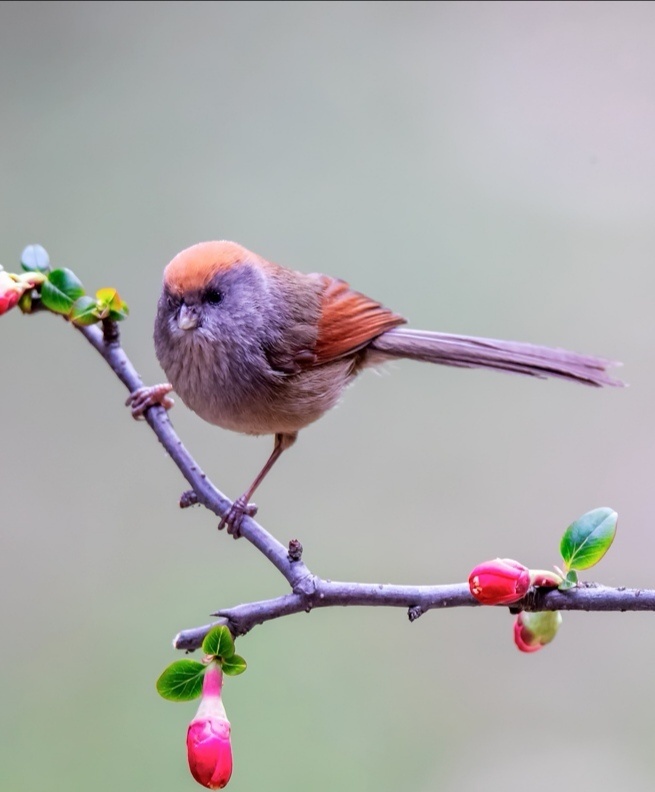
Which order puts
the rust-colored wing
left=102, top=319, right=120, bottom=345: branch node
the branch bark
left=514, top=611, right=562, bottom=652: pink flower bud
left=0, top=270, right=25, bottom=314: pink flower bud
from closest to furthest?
the branch bark, left=514, top=611, right=562, bottom=652: pink flower bud, left=0, top=270, right=25, bottom=314: pink flower bud, left=102, top=319, right=120, bottom=345: branch node, the rust-colored wing

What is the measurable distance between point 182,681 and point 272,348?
4.07 feet

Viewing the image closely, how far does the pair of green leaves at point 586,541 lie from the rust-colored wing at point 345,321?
127cm

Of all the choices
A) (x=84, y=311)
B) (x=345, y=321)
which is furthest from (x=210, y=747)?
(x=345, y=321)

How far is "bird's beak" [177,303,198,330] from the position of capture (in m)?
2.33

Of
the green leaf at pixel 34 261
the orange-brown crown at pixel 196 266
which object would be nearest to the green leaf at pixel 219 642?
the green leaf at pixel 34 261

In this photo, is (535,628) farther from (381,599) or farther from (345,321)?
(345,321)

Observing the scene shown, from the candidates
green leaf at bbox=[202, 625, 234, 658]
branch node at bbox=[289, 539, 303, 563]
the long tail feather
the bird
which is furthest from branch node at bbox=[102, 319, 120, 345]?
the long tail feather

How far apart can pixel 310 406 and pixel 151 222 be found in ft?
10.9

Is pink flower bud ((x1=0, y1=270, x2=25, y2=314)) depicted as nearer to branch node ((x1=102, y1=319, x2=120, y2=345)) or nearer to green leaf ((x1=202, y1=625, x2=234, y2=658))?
branch node ((x1=102, y1=319, x2=120, y2=345))

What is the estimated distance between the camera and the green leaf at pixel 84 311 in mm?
1985

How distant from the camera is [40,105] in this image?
6.09 meters

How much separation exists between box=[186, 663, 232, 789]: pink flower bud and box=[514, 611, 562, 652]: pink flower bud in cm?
54

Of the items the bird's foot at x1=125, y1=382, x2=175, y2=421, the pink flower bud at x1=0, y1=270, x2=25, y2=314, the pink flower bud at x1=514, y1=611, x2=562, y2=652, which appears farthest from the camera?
the bird's foot at x1=125, y1=382, x2=175, y2=421

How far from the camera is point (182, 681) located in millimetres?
1545
